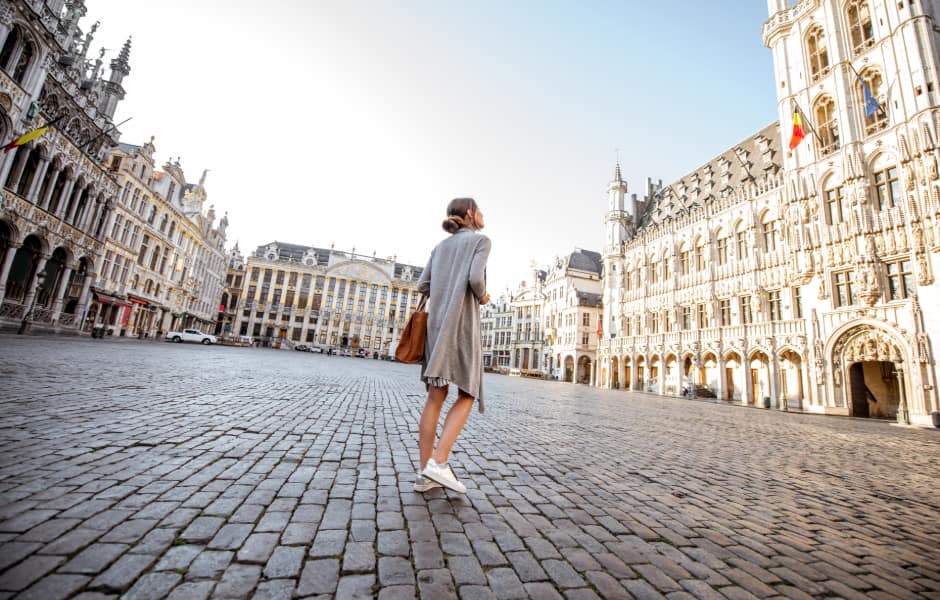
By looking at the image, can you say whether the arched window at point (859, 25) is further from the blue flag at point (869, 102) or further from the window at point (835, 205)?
the window at point (835, 205)

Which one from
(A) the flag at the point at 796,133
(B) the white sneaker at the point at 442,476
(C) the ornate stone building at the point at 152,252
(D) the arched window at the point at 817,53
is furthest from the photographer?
(C) the ornate stone building at the point at 152,252

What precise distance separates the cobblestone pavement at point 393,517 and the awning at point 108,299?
1231 inches

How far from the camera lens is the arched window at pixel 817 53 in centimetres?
2215

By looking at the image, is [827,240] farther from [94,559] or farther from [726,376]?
[94,559]

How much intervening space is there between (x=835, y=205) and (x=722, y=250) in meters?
8.43

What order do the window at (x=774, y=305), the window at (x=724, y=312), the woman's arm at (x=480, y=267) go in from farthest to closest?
the window at (x=724, y=312), the window at (x=774, y=305), the woman's arm at (x=480, y=267)

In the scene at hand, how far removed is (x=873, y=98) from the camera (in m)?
18.1

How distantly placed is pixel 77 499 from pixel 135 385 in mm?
5704

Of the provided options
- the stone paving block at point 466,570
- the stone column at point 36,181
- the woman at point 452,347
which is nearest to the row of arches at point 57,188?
the stone column at point 36,181

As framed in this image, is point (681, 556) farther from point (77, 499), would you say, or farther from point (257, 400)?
point (257, 400)

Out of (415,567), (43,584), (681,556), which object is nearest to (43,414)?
(43,584)

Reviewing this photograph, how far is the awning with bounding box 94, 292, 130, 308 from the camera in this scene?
2872 cm

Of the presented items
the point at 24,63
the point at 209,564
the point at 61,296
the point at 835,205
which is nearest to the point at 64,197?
the point at 61,296

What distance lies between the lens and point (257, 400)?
6699 millimetres
